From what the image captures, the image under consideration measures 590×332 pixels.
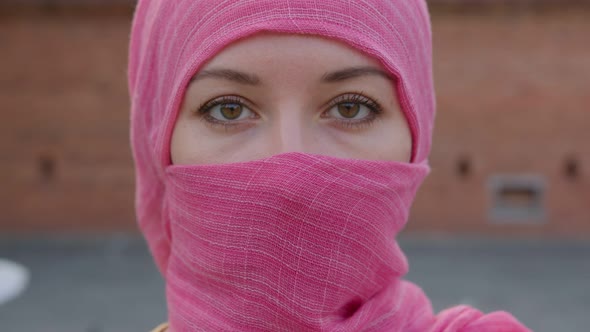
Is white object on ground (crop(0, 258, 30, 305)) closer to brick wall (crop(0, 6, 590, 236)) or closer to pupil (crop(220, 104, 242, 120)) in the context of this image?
pupil (crop(220, 104, 242, 120))

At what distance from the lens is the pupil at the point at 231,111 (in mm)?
1347

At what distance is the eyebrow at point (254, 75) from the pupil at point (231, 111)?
0.21 ft

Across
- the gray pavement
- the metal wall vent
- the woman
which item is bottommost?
the gray pavement

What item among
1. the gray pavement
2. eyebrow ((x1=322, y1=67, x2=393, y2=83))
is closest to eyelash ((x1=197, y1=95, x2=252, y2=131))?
eyebrow ((x1=322, y1=67, x2=393, y2=83))

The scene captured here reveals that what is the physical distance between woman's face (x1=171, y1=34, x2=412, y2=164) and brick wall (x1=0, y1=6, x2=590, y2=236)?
9380 mm

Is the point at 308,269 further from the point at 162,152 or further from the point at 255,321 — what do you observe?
the point at 162,152

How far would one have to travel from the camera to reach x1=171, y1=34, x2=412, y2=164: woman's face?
1279mm

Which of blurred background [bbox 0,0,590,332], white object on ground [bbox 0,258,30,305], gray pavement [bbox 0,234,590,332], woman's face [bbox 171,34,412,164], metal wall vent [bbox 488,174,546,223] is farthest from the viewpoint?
metal wall vent [bbox 488,174,546,223]

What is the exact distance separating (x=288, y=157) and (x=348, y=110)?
0.18 m

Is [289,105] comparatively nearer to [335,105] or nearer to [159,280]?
[335,105]

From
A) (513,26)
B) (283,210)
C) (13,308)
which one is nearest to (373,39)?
(283,210)

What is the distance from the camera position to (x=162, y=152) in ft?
4.80

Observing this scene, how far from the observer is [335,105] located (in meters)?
1.34

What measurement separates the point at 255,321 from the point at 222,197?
0.90 feet
